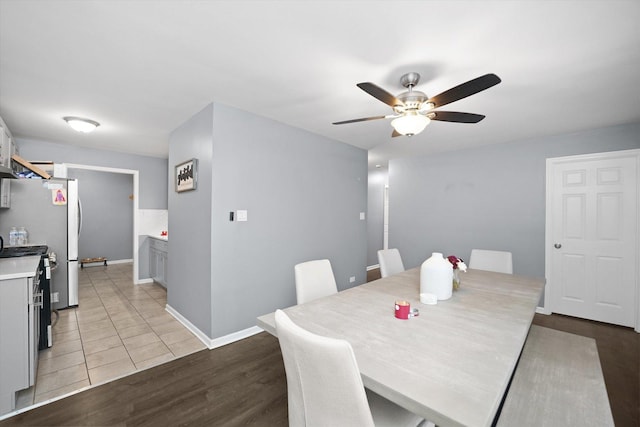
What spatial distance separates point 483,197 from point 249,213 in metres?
3.47

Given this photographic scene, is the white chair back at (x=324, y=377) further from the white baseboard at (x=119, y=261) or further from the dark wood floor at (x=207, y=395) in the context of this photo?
the white baseboard at (x=119, y=261)

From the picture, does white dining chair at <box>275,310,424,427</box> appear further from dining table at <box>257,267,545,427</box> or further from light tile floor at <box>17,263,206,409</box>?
light tile floor at <box>17,263,206,409</box>

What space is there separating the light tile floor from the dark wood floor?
6.9 inches

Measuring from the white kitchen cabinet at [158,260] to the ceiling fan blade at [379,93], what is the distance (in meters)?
3.84

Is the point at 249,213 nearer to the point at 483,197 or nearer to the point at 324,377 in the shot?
the point at 324,377

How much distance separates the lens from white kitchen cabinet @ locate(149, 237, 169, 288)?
418 cm

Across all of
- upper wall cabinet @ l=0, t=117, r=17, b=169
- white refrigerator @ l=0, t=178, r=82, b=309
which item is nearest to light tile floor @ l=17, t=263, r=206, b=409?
white refrigerator @ l=0, t=178, r=82, b=309

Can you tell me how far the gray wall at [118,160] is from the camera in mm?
3980

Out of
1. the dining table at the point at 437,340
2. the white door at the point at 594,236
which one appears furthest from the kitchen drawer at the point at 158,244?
the white door at the point at 594,236

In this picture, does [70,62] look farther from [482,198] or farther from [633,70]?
[482,198]

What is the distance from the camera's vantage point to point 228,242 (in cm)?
269

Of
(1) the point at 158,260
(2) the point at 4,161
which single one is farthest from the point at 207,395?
(2) the point at 4,161

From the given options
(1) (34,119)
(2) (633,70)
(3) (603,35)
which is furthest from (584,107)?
(1) (34,119)

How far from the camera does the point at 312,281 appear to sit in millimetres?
2053
